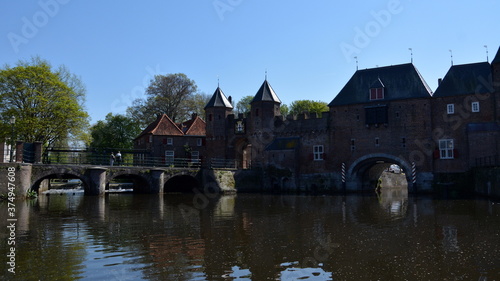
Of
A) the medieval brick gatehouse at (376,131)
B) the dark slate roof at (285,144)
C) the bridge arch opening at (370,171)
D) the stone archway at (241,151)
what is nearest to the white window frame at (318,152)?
the medieval brick gatehouse at (376,131)

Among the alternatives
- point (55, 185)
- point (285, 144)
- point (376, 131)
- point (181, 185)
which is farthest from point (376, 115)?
point (55, 185)

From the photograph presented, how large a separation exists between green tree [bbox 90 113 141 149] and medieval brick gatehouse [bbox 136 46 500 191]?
1268cm

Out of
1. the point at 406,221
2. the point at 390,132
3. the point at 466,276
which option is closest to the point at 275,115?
the point at 390,132

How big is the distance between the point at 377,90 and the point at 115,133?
97.2 feet

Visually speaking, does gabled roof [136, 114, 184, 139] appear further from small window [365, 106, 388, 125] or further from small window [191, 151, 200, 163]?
small window [365, 106, 388, 125]

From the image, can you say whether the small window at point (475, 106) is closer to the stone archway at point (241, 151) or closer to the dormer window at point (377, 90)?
the dormer window at point (377, 90)

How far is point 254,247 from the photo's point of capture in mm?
9758

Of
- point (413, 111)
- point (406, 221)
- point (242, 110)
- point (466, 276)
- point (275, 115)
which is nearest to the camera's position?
point (466, 276)

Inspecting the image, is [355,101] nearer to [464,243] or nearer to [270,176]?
[270,176]

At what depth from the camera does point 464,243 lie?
1009 cm

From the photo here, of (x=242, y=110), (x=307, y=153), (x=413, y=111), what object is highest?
(x=242, y=110)

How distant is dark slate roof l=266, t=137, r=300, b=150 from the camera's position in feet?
121

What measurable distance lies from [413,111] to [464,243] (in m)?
24.4

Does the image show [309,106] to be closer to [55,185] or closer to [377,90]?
[377,90]
